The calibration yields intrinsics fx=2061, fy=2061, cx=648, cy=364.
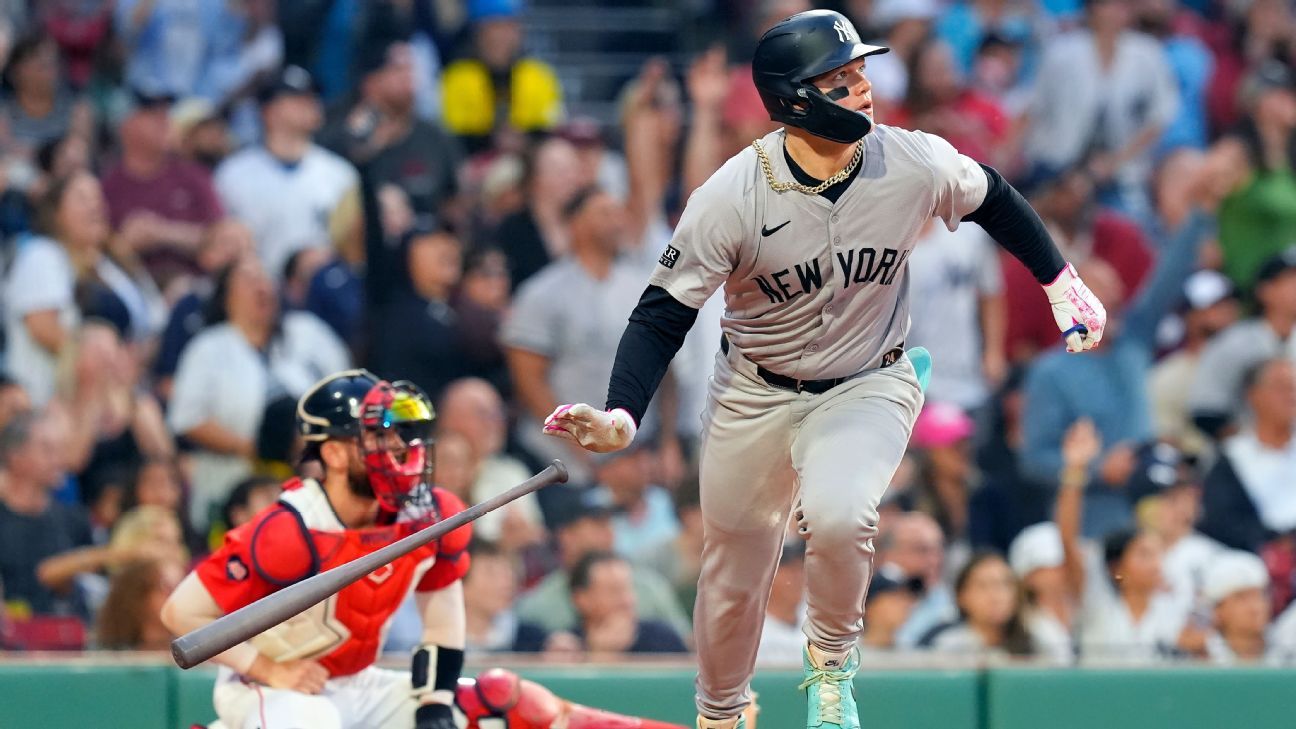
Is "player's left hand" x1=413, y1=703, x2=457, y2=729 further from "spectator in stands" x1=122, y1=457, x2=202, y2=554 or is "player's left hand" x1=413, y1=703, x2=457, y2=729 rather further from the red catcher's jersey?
"spectator in stands" x1=122, y1=457, x2=202, y2=554

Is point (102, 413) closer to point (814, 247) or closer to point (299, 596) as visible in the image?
point (299, 596)

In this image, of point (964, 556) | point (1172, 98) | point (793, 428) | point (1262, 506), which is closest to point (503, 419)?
point (964, 556)

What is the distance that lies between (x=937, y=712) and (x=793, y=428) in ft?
6.60

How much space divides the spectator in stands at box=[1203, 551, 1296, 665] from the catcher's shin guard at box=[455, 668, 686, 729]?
262 cm

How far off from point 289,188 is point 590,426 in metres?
5.07

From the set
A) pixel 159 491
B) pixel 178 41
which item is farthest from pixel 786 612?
pixel 178 41

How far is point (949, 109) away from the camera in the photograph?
1060 centimetres

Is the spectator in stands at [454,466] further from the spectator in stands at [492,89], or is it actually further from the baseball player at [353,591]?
the spectator in stands at [492,89]

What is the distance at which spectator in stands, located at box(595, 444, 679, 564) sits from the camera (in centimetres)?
851

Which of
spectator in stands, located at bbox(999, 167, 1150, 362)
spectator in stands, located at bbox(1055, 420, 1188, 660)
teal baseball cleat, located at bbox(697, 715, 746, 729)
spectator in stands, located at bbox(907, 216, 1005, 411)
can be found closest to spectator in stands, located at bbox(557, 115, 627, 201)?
spectator in stands, located at bbox(907, 216, 1005, 411)

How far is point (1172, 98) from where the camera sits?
1130cm

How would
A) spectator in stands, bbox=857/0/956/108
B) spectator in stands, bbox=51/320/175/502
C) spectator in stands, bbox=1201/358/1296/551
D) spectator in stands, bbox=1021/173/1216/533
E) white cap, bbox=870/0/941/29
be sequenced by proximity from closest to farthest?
spectator in stands, bbox=51/320/175/502 → spectator in stands, bbox=1201/358/1296/551 → spectator in stands, bbox=1021/173/1216/533 → spectator in stands, bbox=857/0/956/108 → white cap, bbox=870/0/941/29

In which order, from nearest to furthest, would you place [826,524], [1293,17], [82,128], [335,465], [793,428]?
[826,524] < [793,428] < [335,465] < [82,128] < [1293,17]

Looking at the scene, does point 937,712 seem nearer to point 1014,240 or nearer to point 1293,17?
point 1014,240
